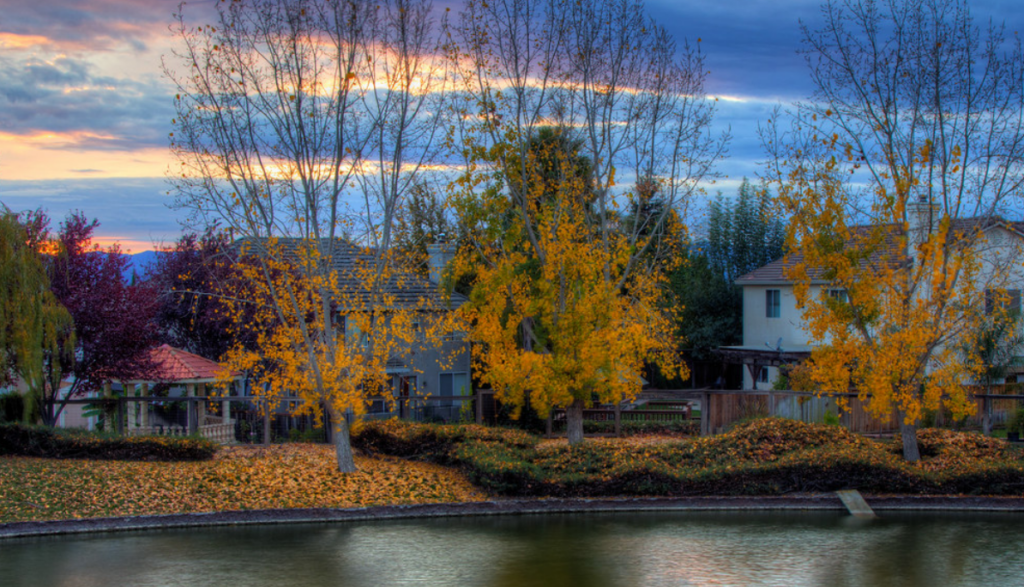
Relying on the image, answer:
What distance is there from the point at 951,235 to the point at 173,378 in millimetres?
20962

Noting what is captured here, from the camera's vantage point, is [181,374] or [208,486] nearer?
[208,486]

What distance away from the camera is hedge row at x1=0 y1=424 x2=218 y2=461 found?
2067 cm

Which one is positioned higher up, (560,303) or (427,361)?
(560,303)

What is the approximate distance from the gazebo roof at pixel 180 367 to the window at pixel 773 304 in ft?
83.9

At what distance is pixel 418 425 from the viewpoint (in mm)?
22297

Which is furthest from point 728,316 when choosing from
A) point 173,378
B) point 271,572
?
point 271,572

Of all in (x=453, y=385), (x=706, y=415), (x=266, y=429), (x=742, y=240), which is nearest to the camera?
(x=266, y=429)

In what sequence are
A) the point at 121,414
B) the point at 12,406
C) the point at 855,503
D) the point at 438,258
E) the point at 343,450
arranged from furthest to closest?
1. the point at 438,258
2. the point at 121,414
3. the point at 12,406
4. the point at 343,450
5. the point at 855,503

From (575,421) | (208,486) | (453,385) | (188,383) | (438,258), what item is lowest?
(208,486)

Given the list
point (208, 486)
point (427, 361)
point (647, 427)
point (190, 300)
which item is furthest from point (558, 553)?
point (190, 300)

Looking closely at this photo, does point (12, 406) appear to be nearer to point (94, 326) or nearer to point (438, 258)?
point (94, 326)

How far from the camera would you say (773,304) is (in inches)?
1625

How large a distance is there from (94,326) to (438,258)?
14.5 metres

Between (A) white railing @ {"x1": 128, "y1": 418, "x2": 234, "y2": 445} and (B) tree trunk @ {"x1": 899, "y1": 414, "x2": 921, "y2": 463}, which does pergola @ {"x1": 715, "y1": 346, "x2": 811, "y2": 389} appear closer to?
(B) tree trunk @ {"x1": 899, "y1": 414, "x2": 921, "y2": 463}
